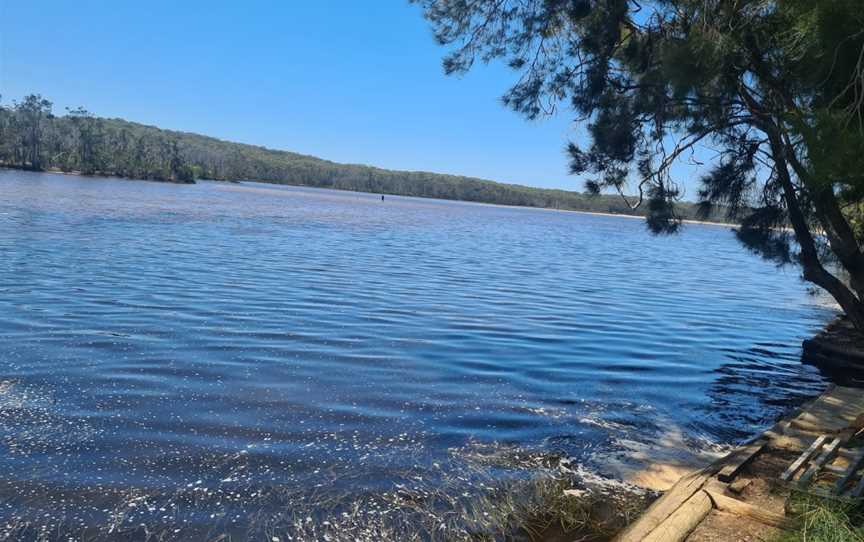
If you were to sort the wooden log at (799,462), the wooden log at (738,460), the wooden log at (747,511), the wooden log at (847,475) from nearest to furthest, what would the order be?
the wooden log at (747,511) → the wooden log at (847,475) → the wooden log at (799,462) → the wooden log at (738,460)

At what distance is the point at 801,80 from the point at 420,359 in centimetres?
630

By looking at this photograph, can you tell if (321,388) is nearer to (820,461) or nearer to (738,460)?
(738,460)

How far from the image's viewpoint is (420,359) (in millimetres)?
9906

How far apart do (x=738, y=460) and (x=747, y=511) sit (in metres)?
1.18

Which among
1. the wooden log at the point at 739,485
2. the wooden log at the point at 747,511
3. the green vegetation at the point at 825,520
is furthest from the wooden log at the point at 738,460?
the green vegetation at the point at 825,520

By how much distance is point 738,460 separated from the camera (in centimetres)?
545

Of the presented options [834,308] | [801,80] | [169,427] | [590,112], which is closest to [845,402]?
[801,80]

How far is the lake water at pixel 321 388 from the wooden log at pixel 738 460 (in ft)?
3.14

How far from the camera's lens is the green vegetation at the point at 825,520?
11.8ft

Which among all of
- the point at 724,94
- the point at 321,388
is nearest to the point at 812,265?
the point at 724,94

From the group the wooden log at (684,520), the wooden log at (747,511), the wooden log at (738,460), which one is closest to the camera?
the wooden log at (684,520)

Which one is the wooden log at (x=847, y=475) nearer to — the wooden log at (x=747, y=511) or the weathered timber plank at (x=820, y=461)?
the weathered timber plank at (x=820, y=461)

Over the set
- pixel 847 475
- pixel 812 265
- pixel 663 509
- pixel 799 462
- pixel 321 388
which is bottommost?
pixel 321 388

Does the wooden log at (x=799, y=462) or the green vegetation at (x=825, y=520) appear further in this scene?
the wooden log at (x=799, y=462)
